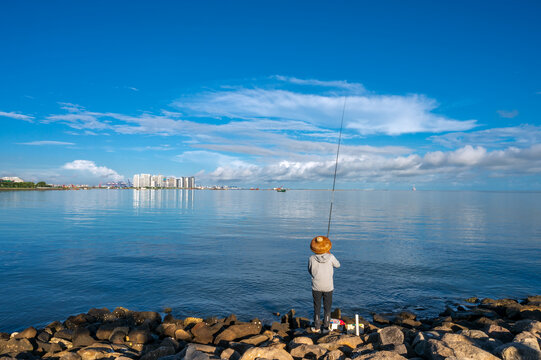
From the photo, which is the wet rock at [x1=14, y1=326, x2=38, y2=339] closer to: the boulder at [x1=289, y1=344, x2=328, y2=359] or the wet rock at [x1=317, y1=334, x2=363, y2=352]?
the boulder at [x1=289, y1=344, x2=328, y2=359]

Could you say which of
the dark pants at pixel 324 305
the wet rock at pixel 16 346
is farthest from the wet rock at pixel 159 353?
the dark pants at pixel 324 305

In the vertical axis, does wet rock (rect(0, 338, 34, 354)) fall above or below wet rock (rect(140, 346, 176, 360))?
below

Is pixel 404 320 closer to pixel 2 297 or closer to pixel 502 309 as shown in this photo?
pixel 502 309

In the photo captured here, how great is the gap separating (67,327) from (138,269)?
900cm

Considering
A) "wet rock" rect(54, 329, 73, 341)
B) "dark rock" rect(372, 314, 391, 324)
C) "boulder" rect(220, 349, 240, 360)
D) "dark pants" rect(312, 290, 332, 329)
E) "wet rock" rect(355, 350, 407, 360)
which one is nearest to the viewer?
"wet rock" rect(355, 350, 407, 360)

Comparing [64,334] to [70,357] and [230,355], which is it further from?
[230,355]

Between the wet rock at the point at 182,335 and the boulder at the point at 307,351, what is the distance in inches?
141

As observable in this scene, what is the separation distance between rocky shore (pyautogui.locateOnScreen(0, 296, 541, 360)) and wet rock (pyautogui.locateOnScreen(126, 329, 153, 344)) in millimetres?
27

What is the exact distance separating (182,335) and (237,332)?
163 centimetres

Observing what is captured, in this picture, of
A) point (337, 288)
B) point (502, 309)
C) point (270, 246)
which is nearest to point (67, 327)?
point (337, 288)

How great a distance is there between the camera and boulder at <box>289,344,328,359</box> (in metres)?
8.39

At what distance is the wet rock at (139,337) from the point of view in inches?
414

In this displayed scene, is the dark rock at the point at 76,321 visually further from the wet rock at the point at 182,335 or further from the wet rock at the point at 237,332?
the wet rock at the point at 237,332

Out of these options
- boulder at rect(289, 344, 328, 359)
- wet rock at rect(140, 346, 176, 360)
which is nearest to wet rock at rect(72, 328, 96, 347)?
wet rock at rect(140, 346, 176, 360)
